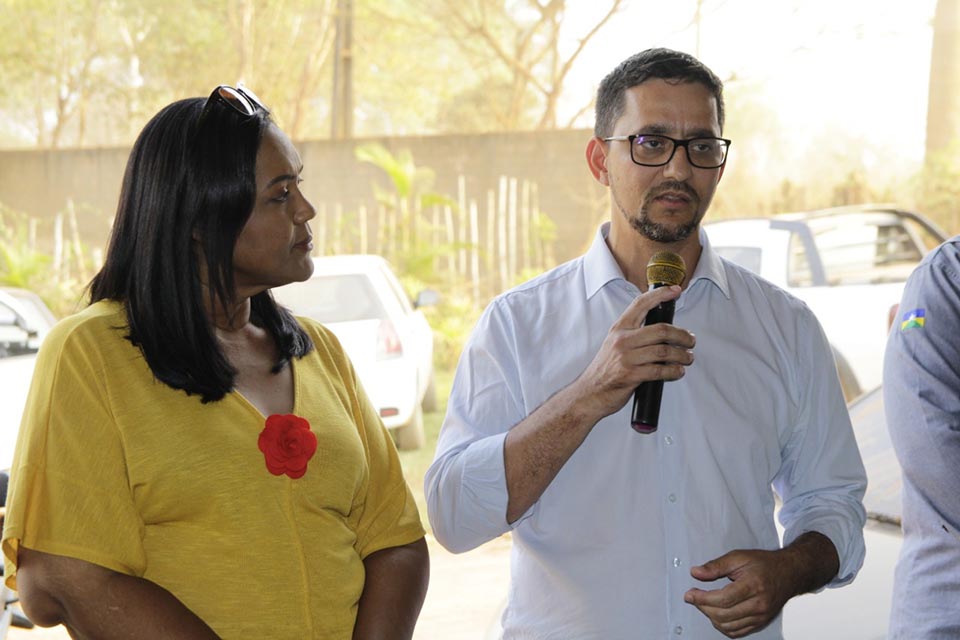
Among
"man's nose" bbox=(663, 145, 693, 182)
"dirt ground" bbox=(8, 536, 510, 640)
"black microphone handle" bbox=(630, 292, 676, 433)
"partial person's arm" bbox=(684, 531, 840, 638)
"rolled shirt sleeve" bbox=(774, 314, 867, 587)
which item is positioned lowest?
"dirt ground" bbox=(8, 536, 510, 640)

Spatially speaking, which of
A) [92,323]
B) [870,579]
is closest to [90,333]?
[92,323]

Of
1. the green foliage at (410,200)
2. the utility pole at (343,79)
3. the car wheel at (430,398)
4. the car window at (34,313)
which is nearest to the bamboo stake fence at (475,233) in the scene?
the green foliage at (410,200)

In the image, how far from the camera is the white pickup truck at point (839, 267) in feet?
22.8

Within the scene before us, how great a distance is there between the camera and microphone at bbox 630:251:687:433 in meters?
1.64

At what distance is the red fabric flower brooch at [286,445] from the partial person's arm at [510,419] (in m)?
0.27

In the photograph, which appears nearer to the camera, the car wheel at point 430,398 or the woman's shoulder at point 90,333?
the woman's shoulder at point 90,333

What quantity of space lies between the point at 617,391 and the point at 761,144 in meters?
10.7

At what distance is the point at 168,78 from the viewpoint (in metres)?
13.1

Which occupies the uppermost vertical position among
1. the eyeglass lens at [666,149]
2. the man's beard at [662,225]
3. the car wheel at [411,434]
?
the eyeglass lens at [666,149]

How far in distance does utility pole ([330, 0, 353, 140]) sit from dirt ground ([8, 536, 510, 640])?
19.9 ft

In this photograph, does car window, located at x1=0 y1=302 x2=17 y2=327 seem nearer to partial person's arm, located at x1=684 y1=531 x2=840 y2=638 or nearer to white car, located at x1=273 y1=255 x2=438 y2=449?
white car, located at x1=273 y1=255 x2=438 y2=449

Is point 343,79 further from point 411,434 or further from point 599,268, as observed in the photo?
point 599,268

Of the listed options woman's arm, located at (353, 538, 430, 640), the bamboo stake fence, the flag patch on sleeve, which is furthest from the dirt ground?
the bamboo stake fence

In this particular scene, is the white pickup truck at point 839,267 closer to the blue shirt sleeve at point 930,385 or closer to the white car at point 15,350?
the white car at point 15,350
